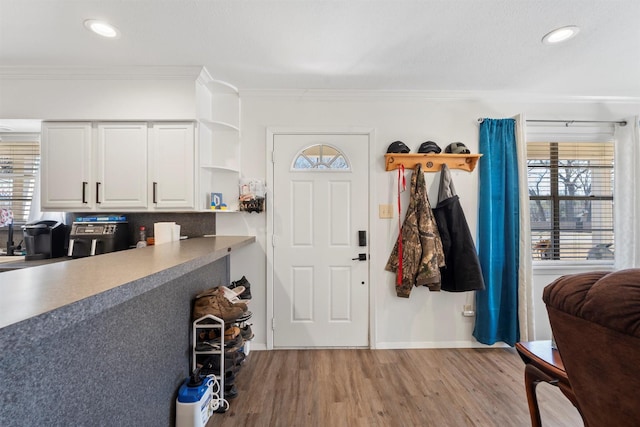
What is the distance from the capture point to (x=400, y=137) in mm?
2699

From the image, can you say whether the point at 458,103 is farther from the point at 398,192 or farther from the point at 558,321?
the point at 558,321

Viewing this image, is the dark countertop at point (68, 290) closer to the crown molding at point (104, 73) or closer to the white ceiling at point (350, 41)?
the white ceiling at point (350, 41)

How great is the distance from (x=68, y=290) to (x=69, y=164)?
89.7 inches

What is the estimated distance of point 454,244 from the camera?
2520 millimetres

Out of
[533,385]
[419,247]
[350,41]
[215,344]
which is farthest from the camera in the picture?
[419,247]

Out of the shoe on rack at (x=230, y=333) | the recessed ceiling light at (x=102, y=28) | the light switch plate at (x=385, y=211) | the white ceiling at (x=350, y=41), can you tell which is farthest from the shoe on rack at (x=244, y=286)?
the recessed ceiling light at (x=102, y=28)

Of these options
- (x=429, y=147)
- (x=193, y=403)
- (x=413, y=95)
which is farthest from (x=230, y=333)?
(x=413, y=95)

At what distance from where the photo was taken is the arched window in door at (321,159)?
267cm

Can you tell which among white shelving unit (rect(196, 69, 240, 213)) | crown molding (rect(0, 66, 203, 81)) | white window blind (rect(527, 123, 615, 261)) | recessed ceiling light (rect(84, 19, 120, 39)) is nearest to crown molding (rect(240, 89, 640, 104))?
white shelving unit (rect(196, 69, 240, 213))

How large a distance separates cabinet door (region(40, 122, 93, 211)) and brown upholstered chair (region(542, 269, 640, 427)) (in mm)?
3098

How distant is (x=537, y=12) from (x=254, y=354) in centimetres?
332

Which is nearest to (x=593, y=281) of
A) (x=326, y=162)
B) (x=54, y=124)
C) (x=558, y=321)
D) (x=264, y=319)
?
(x=558, y=321)

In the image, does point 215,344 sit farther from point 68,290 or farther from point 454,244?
point 454,244

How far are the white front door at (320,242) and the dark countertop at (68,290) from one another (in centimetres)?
150
